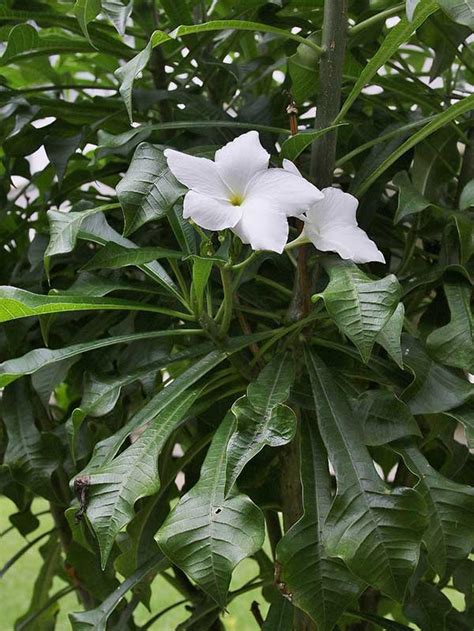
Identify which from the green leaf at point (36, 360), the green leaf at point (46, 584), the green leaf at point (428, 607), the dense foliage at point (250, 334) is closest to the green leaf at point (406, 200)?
the dense foliage at point (250, 334)

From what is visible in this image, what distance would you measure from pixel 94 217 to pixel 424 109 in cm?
A: 37

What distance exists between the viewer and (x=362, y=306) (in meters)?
0.56

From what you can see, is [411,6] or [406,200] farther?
[406,200]

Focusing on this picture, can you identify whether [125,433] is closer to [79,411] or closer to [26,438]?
[79,411]

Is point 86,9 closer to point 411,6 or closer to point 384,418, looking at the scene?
point 411,6

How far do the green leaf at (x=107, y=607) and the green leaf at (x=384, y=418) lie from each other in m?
0.24

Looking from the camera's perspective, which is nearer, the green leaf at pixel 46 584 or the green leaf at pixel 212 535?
the green leaf at pixel 212 535

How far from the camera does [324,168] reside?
0.71 metres

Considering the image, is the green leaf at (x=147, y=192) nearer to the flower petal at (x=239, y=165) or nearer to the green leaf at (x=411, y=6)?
the flower petal at (x=239, y=165)

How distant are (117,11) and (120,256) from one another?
19cm

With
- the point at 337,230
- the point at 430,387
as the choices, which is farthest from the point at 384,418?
the point at 337,230

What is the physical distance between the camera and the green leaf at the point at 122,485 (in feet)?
1.95

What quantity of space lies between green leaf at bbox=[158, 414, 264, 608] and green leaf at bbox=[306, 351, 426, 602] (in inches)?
2.4

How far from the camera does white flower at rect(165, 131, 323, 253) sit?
555mm
